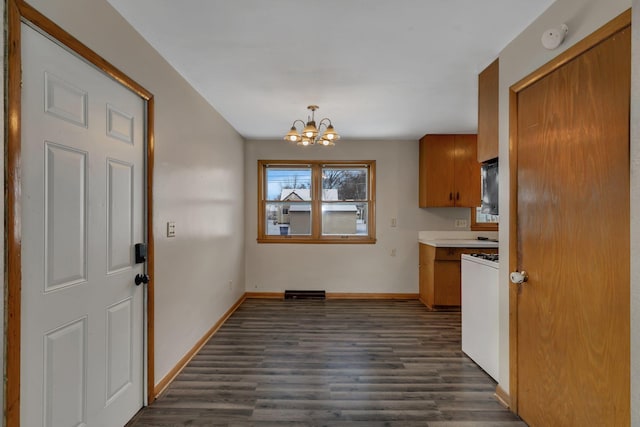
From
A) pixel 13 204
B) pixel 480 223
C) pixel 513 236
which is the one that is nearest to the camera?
pixel 13 204

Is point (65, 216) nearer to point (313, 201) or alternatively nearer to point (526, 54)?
point (526, 54)

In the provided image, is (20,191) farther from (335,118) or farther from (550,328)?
(335,118)

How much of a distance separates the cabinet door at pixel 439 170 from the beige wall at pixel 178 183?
2.71 metres

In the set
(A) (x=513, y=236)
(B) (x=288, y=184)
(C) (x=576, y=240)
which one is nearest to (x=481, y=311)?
(A) (x=513, y=236)

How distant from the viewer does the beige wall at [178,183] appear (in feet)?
5.41

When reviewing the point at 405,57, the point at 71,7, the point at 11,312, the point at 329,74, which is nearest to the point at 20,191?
the point at 11,312

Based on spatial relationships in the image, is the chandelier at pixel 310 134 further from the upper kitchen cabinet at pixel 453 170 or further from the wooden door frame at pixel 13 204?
the wooden door frame at pixel 13 204

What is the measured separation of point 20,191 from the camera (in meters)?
1.18

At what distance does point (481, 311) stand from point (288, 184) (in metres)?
3.17

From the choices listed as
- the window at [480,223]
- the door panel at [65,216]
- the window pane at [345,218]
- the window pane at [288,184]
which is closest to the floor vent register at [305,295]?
the window pane at [345,218]

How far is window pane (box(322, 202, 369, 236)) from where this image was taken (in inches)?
191

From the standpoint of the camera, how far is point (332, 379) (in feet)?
7.90
